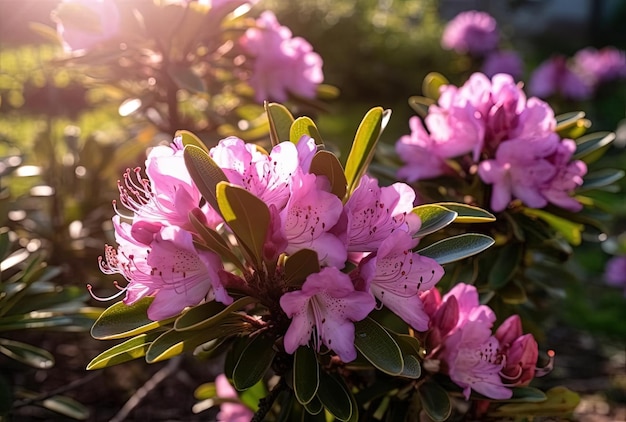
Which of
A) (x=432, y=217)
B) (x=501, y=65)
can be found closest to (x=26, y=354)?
(x=432, y=217)

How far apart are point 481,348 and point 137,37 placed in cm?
119

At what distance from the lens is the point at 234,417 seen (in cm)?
163

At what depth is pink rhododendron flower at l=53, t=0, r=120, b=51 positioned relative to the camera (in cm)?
181

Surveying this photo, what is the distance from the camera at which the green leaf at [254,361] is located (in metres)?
1.10

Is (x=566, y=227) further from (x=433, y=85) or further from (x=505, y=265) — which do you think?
(x=433, y=85)

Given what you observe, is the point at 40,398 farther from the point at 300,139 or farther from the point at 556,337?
the point at 556,337

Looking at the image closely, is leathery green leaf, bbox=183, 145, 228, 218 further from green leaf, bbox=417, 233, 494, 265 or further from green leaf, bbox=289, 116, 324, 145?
green leaf, bbox=417, 233, 494, 265

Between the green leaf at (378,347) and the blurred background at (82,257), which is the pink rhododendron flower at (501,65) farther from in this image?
the green leaf at (378,347)

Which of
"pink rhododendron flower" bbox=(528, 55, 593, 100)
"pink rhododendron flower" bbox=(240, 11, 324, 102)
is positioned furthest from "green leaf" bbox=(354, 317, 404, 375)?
"pink rhododendron flower" bbox=(528, 55, 593, 100)

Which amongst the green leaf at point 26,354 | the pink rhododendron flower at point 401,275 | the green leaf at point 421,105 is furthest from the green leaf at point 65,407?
the green leaf at point 421,105

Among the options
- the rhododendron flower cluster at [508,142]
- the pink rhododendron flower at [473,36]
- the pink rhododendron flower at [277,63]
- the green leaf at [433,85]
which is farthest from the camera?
the pink rhododendron flower at [473,36]

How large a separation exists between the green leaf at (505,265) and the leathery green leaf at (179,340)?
74 centimetres

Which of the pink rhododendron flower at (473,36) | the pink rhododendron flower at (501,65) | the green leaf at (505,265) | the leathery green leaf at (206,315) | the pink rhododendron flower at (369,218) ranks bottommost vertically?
the pink rhododendron flower at (501,65)

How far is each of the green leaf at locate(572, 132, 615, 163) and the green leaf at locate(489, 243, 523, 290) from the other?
0.26 meters
